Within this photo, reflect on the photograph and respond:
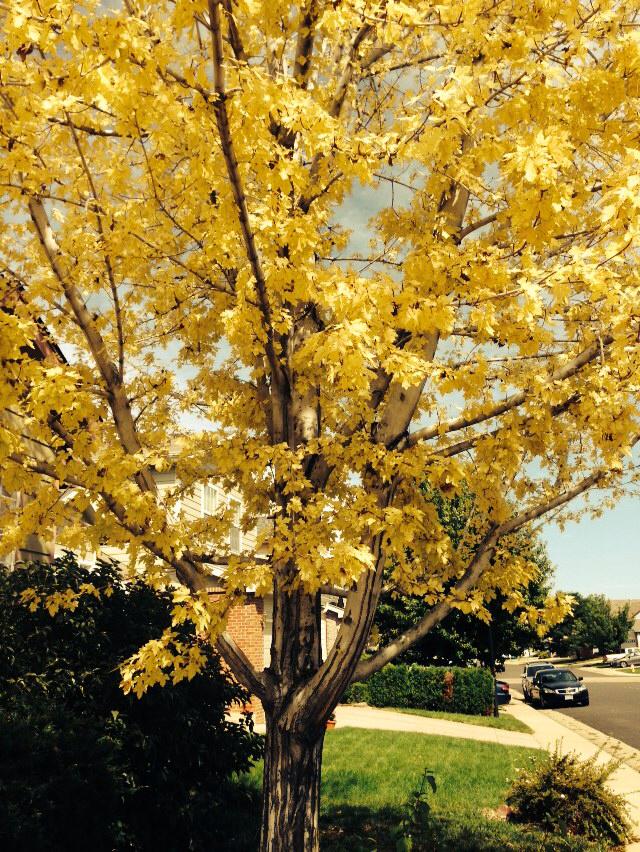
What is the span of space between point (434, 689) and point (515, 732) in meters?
5.38

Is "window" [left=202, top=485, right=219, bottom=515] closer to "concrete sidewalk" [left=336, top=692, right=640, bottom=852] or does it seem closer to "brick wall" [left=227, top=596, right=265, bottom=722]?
"brick wall" [left=227, top=596, right=265, bottom=722]

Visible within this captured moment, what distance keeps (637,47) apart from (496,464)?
123 inches

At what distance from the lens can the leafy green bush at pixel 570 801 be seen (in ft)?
24.6

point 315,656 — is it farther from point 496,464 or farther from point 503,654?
point 503,654

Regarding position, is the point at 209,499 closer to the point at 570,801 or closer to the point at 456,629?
the point at 456,629

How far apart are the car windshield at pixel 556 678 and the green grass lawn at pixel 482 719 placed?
17.4 ft

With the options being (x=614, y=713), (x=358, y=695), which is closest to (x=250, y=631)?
(x=358, y=695)

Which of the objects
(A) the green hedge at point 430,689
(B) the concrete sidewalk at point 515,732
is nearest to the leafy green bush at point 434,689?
(A) the green hedge at point 430,689

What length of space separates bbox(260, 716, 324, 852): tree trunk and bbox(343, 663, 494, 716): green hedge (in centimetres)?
1686

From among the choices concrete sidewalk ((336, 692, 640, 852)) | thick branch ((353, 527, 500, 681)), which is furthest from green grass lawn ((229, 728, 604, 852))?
Result: thick branch ((353, 527, 500, 681))

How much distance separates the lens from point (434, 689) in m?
21.8

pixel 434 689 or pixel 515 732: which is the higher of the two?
pixel 434 689

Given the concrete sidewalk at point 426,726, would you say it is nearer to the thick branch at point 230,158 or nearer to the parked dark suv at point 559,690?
the parked dark suv at point 559,690

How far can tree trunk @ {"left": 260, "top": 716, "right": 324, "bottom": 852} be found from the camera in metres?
5.02
